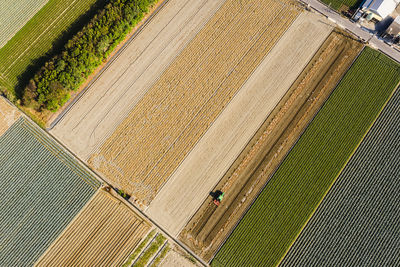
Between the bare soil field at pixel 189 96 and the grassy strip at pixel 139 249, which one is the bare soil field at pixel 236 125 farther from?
the grassy strip at pixel 139 249

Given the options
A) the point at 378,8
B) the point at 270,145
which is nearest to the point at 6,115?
the point at 270,145

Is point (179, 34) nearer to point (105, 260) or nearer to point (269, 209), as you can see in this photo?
point (269, 209)

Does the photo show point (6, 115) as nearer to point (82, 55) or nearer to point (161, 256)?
point (82, 55)

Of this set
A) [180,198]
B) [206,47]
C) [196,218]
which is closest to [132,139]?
[180,198]

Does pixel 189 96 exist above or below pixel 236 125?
below

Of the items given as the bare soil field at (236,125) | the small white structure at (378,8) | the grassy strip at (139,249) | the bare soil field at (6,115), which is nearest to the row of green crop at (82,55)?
the bare soil field at (6,115)

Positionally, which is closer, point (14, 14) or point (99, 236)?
point (99, 236)
